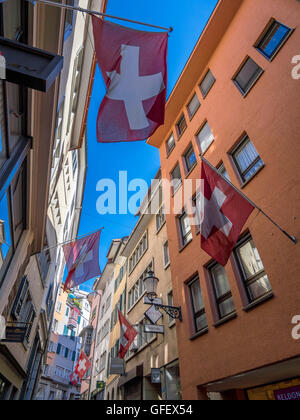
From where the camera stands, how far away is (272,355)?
650 cm

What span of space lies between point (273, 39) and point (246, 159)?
14.9ft

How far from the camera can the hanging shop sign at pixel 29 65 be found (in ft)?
10.7

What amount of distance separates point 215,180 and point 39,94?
5243 mm

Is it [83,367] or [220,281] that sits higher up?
[83,367]

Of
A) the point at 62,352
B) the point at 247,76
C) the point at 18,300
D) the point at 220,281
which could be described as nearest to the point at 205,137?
the point at 247,76

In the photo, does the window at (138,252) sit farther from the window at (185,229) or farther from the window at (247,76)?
the window at (247,76)

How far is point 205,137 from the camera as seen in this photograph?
509 inches

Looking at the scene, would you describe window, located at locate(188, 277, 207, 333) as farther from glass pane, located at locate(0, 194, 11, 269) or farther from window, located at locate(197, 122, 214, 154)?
glass pane, located at locate(0, 194, 11, 269)

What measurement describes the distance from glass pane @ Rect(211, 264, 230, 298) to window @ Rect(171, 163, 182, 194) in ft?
19.4

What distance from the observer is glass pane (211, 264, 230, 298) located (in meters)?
9.37

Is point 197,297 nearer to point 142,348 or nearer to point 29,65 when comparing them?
point 142,348

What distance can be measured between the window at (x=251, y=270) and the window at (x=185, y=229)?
12.1ft
